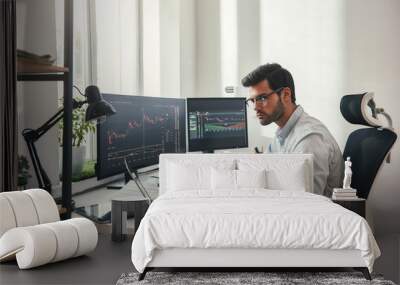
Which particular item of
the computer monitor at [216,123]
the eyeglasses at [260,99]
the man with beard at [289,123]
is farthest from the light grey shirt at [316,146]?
the computer monitor at [216,123]

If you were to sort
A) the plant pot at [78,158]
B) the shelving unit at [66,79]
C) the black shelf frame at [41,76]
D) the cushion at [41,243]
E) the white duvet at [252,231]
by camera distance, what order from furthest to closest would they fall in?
1. the plant pot at [78,158]
2. the black shelf frame at [41,76]
3. the shelving unit at [66,79]
4. the cushion at [41,243]
5. the white duvet at [252,231]

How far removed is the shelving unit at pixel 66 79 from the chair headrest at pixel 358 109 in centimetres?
254

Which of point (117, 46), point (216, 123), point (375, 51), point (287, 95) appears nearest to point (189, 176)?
point (216, 123)

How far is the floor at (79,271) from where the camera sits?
438 centimetres

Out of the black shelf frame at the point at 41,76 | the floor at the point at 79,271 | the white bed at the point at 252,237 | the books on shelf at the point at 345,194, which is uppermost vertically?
the black shelf frame at the point at 41,76

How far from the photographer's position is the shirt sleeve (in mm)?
6141

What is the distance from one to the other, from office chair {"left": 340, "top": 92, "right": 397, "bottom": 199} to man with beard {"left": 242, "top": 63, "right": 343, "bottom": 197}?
20 centimetres

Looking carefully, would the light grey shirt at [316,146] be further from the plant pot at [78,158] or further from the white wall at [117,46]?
the plant pot at [78,158]

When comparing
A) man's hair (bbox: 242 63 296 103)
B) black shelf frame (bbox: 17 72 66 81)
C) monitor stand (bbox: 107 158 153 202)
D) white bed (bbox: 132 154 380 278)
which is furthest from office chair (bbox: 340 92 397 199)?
black shelf frame (bbox: 17 72 66 81)

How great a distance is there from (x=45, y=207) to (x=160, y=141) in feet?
4.86

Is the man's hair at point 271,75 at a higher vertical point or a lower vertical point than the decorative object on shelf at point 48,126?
higher

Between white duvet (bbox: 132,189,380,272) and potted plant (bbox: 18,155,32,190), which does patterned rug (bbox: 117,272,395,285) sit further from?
potted plant (bbox: 18,155,32,190)

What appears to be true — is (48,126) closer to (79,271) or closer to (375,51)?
(79,271)

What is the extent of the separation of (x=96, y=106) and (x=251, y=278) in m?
2.42
